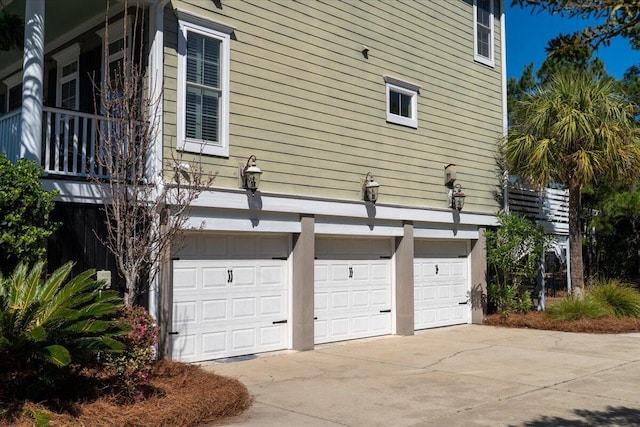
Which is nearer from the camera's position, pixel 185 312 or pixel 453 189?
pixel 185 312

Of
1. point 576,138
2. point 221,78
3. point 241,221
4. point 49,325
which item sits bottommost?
point 49,325

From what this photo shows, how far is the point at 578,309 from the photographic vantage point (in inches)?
555

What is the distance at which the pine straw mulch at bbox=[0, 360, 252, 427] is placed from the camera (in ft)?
18.8

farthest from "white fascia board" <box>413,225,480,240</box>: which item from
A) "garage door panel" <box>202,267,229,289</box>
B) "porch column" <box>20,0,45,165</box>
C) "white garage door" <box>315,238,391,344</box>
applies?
"porch column" <box>20,0,45,165</box>

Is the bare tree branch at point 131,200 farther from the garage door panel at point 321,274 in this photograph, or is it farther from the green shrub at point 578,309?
the green shrub at point 578,309

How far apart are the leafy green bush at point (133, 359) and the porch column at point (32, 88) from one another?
260 cm

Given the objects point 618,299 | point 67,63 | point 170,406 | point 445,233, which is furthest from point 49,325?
point 618,299

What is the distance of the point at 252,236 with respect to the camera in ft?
34.8

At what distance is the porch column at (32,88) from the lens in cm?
793

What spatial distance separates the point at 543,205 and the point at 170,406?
13.0m

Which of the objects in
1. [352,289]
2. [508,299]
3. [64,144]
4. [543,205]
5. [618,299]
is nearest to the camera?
[64,144]

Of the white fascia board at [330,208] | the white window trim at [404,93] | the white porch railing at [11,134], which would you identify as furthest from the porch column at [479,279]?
the white porch railing at [11,134]

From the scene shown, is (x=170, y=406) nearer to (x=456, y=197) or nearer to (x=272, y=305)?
(x=272, y=305)

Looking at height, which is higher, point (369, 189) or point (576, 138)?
point (576, 138)
